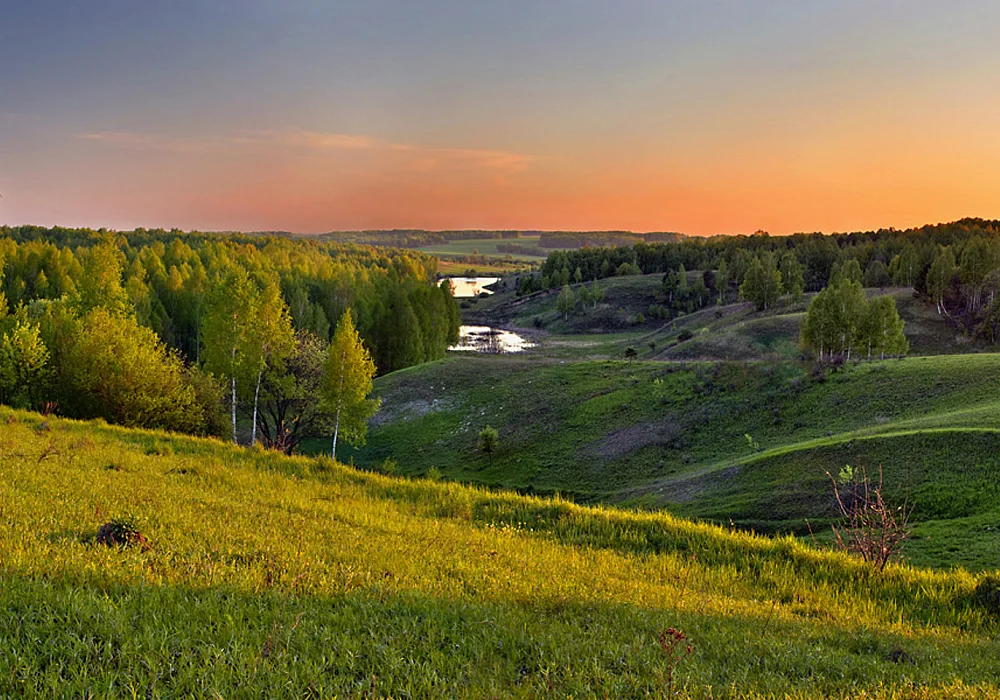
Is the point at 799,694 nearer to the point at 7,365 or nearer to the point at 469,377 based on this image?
the point at 7,365

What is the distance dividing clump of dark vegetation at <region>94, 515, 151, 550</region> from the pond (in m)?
93.0

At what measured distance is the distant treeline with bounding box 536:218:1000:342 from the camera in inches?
3115

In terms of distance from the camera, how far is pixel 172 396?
34.3 metres

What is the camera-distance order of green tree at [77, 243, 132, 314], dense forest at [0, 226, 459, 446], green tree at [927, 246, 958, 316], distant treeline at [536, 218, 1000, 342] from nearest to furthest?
dense forest at [0, 226, 459, 446] < green tree at [77, 243, 132, 314] < green tree at [927, 246, 958, 316] < distant treeline at [536, 218, 1000, 342]

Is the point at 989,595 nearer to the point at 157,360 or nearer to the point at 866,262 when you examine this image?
the point at 157,360

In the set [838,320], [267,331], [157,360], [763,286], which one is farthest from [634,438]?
[763,286]

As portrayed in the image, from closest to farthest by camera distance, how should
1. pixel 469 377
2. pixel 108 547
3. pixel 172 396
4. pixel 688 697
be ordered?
pixel 688 697, pixel 108 547, pixel 172 396, pixel 469 377

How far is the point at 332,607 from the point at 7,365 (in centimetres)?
4118

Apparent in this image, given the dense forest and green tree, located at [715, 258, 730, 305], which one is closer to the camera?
the dense forest

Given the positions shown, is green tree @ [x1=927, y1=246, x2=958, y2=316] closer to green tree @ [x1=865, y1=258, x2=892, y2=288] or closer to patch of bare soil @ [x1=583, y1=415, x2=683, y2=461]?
green tree @ [x1=865, y1=258, x2=892, y2=288]

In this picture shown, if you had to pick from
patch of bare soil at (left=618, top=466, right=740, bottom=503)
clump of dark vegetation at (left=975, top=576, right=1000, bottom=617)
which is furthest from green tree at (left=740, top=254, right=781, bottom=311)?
clump of dark vegetation at (left=975, top=576, right=1000, bottom=617)

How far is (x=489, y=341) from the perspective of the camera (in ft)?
401

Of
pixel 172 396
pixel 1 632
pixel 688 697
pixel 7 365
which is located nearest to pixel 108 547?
pixel 1 632

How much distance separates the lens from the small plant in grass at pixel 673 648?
596cm
